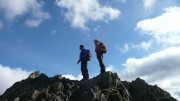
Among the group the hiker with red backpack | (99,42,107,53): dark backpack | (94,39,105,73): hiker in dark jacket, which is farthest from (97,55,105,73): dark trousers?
the hiker with red backpack

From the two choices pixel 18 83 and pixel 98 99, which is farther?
pixel 18 83

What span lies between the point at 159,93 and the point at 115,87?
156 inches

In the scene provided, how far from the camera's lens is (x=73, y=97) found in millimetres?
26328

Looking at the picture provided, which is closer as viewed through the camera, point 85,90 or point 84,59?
point 85,90

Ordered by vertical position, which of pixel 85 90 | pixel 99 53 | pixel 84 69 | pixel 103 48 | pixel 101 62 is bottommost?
pixel 85 90

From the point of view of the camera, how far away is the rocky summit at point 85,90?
25.7 m

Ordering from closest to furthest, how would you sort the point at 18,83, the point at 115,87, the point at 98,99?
the point at 98,99, the point at 115,87, the point at 18,83

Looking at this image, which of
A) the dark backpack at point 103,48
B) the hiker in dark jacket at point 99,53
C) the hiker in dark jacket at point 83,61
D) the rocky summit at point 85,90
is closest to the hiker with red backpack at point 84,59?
the hiker in dark jacket at point 83,61

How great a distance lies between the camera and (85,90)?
2652 cm

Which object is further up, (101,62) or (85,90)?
(101,62)

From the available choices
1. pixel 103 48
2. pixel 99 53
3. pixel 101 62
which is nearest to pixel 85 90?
pixel 101 62

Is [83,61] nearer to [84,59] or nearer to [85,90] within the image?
[84,59]

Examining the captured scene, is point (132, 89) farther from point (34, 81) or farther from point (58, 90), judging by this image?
point (34, 81)

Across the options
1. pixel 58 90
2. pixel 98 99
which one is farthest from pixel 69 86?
pixel 98 99
